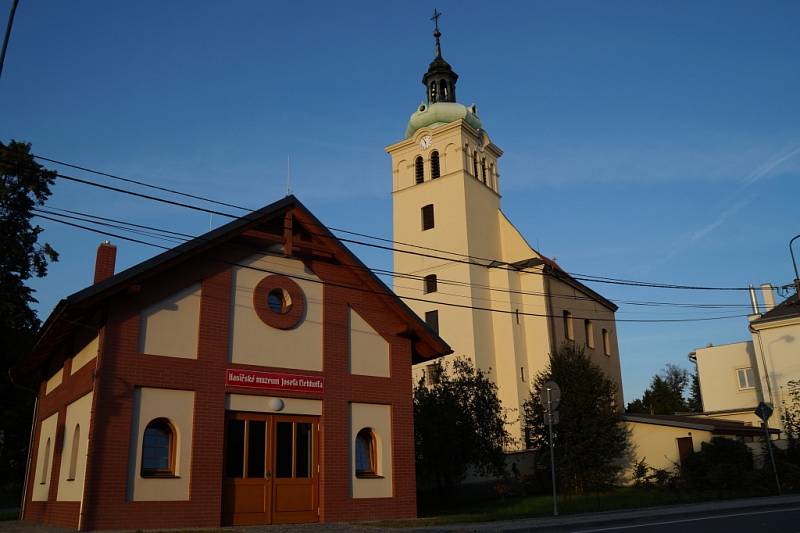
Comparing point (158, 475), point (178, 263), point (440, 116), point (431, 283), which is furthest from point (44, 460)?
point (440, 116)

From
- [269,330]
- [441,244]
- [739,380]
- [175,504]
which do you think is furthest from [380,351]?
[739,380]

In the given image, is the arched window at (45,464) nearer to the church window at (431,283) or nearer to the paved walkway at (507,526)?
the paved walkway at (507,526)

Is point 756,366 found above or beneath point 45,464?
above

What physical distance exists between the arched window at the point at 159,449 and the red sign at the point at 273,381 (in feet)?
5.57

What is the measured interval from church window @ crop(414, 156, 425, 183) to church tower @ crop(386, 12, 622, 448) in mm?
67

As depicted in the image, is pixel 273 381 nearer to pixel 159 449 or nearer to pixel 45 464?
pixel 159 449

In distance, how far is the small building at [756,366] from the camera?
39.2m

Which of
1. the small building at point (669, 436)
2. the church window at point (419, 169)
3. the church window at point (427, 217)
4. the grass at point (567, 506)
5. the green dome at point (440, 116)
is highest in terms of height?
the green dome at point (440, 116)

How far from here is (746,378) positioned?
47.0 m

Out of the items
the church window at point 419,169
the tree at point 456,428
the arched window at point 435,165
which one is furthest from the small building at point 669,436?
the church window at point 419,169

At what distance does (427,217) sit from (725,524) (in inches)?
1325

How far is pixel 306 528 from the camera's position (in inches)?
592

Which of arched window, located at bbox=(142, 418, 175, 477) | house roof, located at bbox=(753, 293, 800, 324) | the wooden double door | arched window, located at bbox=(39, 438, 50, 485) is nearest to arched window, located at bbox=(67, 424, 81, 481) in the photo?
arched window, located at bbox=(142, 418, 175, 477)

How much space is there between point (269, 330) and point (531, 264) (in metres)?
27.1
